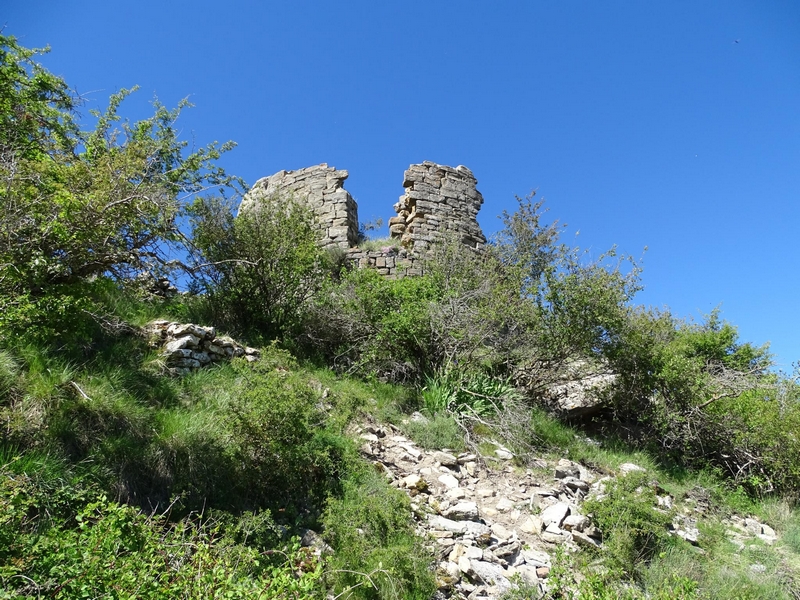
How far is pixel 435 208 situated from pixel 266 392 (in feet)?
27.8

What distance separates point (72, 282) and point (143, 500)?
218 cm

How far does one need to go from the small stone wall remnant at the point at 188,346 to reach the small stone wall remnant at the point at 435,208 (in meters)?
5.67

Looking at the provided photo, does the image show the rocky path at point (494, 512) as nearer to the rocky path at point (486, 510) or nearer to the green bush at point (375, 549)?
the rocky path at point (486, 510)

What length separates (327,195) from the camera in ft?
38.4

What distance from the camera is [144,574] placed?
2348 millimetres

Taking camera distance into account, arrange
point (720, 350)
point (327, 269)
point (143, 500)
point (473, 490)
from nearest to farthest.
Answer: point (143, 500) < point (473, 490) < point (327, 269) < point (720, 350)

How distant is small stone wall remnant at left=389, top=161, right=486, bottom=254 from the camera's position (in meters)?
11.2

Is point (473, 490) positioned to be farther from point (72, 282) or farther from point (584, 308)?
point (72, 282)

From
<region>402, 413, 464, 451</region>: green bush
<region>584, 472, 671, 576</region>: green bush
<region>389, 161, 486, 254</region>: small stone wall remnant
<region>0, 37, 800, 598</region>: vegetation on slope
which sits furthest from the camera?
<region>389, 161, 486, 254</region>: small stone wall remnant

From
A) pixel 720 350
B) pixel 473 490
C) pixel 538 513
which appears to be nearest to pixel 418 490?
pixel 473 490

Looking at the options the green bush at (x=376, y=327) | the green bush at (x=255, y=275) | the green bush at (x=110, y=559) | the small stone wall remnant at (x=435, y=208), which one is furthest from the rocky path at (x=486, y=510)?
the small stone wall remnant at (x=435, y=208)

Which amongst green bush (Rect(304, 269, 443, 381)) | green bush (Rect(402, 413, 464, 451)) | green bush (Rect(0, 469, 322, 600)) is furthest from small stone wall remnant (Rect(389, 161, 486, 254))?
green bush (Rect(0, 469, 322, 600))

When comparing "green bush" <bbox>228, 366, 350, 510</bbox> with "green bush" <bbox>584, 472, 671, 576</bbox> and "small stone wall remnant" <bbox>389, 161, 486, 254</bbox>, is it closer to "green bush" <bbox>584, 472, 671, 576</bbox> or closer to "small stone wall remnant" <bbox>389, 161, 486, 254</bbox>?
"green bush" <bbox>584, 472, 671, 576</bbox>

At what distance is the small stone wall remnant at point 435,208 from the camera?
1125cm
